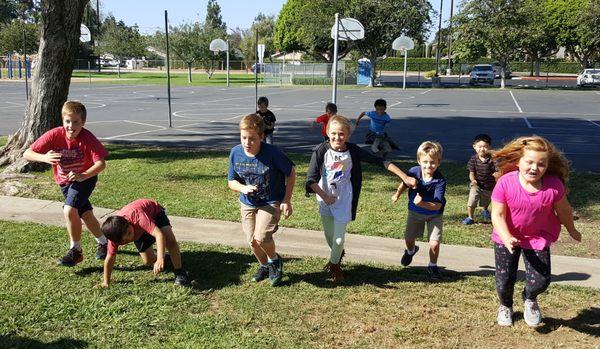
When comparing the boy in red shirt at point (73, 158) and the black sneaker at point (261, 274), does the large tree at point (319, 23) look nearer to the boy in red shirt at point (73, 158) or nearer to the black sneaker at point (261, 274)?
the boy in red shirt at point (73, 158)

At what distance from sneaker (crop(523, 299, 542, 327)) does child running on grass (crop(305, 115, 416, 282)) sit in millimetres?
1514

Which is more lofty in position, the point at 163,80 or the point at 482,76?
the point at 482,76

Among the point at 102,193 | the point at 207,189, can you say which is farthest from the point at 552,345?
the point at 102,193

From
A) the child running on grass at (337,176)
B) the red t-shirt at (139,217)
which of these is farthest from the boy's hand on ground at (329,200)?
the red t-shirt at (139,217)

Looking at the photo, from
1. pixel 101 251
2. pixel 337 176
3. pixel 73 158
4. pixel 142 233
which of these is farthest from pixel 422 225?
pixel 73 158

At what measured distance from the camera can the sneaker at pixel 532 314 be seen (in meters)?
3.94

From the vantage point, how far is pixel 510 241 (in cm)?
358

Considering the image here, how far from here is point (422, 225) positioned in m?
4.98

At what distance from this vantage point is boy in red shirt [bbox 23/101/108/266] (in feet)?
15.9

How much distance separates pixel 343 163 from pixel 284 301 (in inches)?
50.3

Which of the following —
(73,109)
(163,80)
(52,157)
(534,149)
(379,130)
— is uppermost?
(163,80)

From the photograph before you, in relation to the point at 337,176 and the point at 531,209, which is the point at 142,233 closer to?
the point at 337,176

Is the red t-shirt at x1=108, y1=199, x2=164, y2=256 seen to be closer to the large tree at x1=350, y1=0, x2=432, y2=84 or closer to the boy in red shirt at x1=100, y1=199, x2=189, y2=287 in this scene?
the boy in red shirt at x1=100, y1=199, x2=189, y2=287

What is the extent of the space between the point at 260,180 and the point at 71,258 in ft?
6.92
